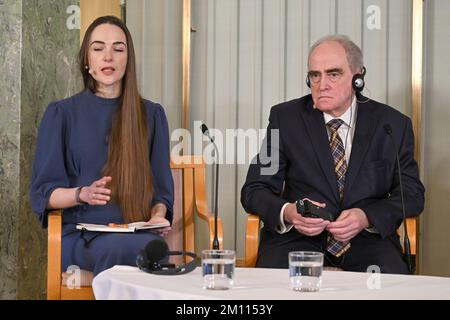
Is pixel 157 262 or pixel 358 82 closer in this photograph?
pixel 157 262

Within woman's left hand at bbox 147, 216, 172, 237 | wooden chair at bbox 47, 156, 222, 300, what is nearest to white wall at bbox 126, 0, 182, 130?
wooden chair at bbox 47, 156, 222, 300

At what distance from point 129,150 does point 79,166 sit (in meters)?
0.22

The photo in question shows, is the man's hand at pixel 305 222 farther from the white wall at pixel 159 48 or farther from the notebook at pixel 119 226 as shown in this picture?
the white wall at pixel 159 48

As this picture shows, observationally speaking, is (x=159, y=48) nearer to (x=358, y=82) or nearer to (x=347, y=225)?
(x=358, y=82)

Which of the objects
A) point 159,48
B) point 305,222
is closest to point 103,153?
point 305,222

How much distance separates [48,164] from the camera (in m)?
2.87

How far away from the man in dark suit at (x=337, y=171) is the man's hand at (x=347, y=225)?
0.01 m

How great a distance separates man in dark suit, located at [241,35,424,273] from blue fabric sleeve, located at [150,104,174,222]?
33cm

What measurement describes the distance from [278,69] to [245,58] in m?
0.20

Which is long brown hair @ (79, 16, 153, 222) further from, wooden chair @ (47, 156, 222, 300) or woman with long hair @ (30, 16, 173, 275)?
wooden chair @ (47, 156, 222, 300)

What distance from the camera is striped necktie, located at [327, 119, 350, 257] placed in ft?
9.23

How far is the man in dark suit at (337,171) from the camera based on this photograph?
2.81m
